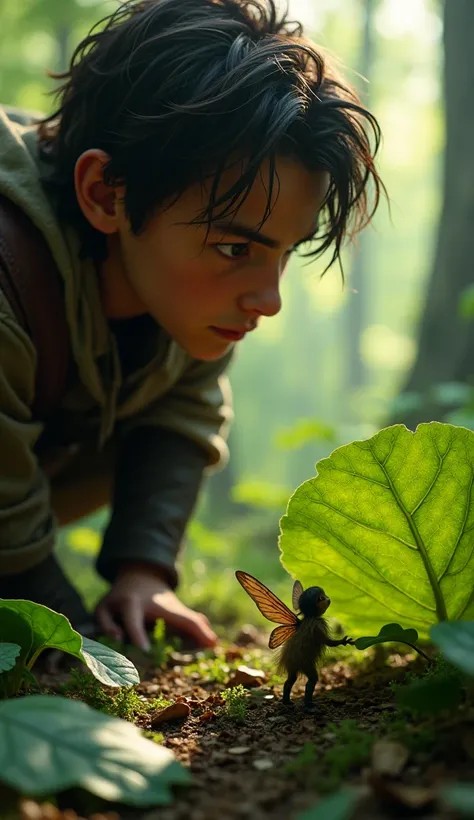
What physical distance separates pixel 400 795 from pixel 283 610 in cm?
60

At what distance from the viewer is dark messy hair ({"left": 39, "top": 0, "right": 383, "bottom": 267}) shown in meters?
1.83

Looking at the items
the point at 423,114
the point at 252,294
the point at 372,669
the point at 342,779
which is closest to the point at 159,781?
the point at 342,779

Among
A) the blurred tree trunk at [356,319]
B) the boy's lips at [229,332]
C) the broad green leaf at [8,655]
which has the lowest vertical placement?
the blurred tree trunk at [356,319]

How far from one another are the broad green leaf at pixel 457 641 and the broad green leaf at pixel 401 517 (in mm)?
446

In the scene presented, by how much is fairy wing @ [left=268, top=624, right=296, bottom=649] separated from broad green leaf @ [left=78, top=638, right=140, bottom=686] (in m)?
0.28

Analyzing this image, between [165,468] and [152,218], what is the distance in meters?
0.93

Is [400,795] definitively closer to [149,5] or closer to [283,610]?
[283,610]

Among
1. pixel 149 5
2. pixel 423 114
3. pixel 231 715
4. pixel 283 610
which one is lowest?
pixel 231 715

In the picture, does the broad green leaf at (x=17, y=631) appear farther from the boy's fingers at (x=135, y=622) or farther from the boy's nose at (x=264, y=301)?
the boy's nose at (x=264, y=301)

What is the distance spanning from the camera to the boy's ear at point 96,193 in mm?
2053

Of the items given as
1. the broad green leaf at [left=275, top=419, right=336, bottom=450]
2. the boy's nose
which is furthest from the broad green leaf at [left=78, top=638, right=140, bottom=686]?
the broad green leaf at [left=275, top=419, right=336, bottom=450]

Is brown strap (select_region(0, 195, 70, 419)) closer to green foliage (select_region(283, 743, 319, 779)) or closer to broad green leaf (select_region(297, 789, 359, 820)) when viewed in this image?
green foliage (select_region(283, 743, 319, 779))

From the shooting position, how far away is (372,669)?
174 centimetres

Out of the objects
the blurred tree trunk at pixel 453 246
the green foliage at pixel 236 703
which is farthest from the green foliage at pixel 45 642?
the blurred tree trunk at pixel 453 246
